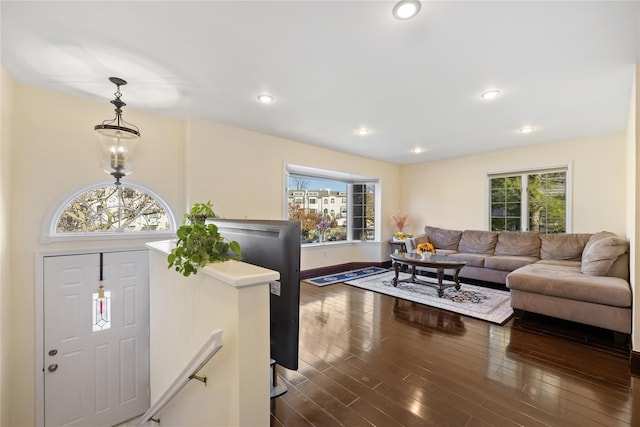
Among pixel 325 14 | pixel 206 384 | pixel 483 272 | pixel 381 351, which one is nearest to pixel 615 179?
pixel 483 272

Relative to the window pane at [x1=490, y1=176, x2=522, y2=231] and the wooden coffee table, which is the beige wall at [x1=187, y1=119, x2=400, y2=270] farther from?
the window pane at [x1=490, y1=176, x2=522, y2=231]

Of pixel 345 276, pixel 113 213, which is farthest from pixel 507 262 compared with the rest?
pixel 113 213

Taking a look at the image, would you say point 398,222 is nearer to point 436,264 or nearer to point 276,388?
point 436,264

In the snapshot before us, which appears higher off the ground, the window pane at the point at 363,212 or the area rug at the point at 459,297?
the window pane at the point at 363,212

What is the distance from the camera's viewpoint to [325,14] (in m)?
1.64

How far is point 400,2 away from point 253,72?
1.32 m

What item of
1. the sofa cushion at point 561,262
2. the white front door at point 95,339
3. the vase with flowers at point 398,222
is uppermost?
the vase with flowers at point 398,222

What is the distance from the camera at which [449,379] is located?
2082 mm

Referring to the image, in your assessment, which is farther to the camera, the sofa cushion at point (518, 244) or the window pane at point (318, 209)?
the window pane at point (318, 209)

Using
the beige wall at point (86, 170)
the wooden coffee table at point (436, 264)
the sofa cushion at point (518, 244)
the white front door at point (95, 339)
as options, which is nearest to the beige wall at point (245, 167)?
the beige wall at point (86, 170)

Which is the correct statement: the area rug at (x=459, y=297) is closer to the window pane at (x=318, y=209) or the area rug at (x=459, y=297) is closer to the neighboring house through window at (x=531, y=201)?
the window pane at (x=318, y=209)

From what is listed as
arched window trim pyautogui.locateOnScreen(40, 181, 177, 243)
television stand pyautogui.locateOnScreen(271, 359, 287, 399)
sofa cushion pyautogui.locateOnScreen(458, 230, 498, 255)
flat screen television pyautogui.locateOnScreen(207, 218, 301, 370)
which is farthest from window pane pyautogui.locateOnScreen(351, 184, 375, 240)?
flat screen television pyautogui.locateOnScreen(207, 218, 301, 370)

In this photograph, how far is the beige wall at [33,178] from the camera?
8.09 feet

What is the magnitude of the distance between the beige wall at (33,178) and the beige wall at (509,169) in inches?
238
